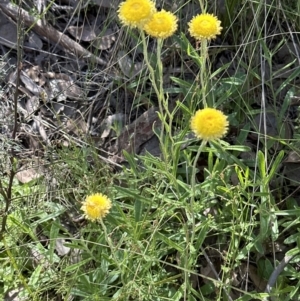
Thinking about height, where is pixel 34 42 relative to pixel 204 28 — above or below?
below

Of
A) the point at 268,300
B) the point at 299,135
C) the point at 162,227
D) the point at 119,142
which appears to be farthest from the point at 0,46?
the point at 268,300

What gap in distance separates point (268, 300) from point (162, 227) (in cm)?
32

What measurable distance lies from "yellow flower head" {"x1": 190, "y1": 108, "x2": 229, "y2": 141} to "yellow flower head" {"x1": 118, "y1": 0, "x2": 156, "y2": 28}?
0.21 metres

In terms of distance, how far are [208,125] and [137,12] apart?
251mm

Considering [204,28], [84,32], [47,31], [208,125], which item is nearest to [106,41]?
[84,32]

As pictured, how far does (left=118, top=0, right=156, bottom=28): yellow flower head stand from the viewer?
1.11 metres

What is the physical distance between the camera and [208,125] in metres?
1.05

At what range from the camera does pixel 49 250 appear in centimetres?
156

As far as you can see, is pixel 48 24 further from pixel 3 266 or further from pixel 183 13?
pixel 3 266

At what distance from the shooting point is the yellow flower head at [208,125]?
1056 millimetres

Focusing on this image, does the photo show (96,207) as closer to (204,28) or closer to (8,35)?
(204,28)

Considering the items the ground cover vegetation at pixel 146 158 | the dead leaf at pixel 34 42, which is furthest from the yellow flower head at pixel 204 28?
the dead leaf at pixel 34 42

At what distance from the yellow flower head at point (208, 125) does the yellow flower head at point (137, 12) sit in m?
0.21

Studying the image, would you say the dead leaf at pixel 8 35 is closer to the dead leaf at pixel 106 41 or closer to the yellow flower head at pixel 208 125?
the dead leaf at pixel 106 41
